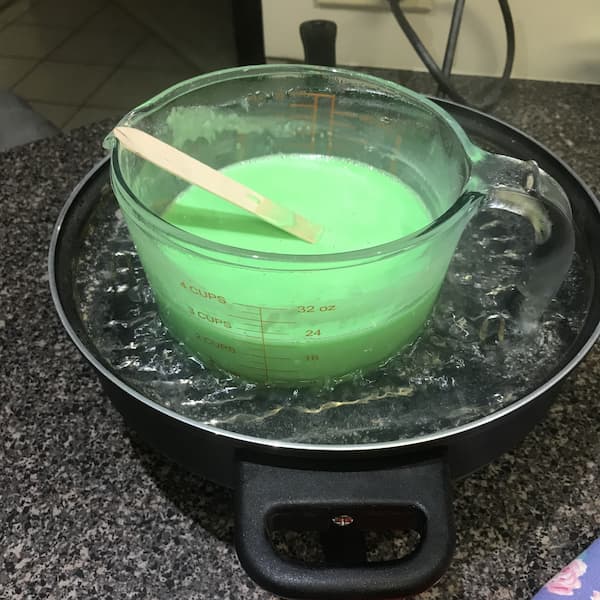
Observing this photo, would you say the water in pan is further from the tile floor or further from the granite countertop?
the tile floor

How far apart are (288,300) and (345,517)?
5.7 inches

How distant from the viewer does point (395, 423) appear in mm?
460

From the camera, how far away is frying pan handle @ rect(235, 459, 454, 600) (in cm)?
37

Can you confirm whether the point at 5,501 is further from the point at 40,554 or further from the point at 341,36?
the point at 341,36

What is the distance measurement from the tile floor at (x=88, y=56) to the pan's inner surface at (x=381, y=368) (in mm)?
1201

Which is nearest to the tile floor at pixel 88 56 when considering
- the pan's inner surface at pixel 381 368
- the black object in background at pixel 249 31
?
the black object in background at pixel 249 31

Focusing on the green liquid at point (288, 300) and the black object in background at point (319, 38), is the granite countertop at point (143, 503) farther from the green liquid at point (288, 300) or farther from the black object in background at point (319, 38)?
the black object in background at point (319, 38)

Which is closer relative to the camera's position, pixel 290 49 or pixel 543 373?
pixel 543 373

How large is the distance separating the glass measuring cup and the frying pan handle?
9 cm

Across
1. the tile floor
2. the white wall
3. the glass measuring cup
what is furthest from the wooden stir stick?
the tile floor

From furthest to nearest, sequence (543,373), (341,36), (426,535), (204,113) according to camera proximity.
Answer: (341,36)
(204,113)
(543,373)
(426,535)

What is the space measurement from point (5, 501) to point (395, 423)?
0.30m

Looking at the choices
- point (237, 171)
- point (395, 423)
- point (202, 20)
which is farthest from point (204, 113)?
point (202, 20)

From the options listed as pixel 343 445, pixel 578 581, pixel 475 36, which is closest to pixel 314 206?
pixel 343 445
